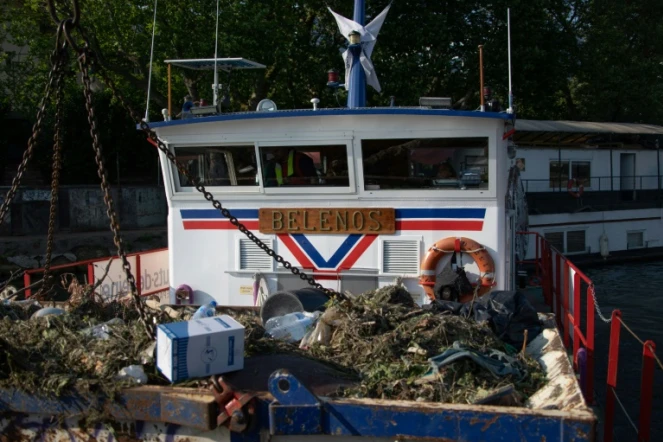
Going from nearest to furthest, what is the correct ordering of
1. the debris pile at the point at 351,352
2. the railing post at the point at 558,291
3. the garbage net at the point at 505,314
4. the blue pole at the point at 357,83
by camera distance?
the debris pile at the point at 351,352 < the garbage net at the point at 505,314 < the railing post at the point at 558,291 < the blue pole at the point at 357,83

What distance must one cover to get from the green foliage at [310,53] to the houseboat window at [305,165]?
43.2ft

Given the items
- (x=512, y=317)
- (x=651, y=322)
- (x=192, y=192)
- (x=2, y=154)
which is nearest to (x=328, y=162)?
(x=192, y=192)

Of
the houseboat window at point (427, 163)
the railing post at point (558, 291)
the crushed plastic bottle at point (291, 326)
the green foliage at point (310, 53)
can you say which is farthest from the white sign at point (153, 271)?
the green foliage at point (310, 53)

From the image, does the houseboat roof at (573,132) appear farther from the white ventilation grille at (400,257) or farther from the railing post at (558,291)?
the white ventilation grille at (400,257)

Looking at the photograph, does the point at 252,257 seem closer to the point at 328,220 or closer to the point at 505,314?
the point at 328,220

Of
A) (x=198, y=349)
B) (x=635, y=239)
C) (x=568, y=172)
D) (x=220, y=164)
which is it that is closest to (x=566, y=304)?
(x=220, y=164)

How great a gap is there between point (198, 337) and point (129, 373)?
0.55 metres

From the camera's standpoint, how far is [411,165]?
757 centimetres

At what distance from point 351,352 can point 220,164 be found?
383cm

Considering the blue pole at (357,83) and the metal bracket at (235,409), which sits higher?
the blue pole at (357,83)

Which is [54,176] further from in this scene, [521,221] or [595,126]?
[595,126]

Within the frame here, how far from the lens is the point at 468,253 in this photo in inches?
295

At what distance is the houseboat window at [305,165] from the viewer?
7.74 meters

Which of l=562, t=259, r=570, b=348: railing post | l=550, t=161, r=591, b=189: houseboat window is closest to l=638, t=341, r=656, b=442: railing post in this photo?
l=562, t=259, r=570, b=348: railing post
